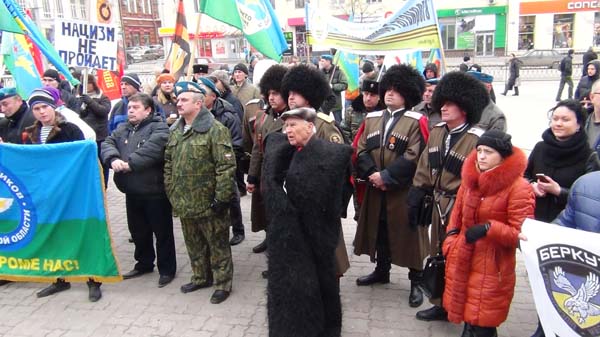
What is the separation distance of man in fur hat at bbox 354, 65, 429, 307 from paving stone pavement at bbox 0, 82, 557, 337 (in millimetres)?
386

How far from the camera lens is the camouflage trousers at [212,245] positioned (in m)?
4.62

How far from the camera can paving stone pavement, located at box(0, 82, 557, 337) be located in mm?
4070

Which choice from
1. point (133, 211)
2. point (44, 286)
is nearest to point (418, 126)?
point (133, 211)

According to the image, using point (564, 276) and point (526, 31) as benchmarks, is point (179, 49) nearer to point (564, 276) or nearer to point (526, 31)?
point (564, 276)

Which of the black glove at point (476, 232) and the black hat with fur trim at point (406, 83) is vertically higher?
the black hat with fur trim at point (406, 83)

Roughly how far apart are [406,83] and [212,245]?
7.52ft

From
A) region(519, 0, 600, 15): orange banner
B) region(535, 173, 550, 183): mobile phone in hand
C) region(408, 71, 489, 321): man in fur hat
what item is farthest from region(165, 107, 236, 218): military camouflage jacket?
region(519, 0, 600, 15): orange banner

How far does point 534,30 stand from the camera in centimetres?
4091

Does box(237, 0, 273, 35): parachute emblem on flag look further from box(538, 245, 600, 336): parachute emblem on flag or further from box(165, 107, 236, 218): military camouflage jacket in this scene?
box(538, 245, 600, 336): parachute emblem on flag

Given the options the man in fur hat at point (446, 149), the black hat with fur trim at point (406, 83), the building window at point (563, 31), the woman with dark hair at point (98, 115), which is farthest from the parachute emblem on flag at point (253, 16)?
the building window at point (563, 31)

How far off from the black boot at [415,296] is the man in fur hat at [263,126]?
1.72m

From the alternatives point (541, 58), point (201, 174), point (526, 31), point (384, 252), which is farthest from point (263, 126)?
point (526, 31)

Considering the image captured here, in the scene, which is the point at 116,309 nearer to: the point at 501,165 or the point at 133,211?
the point at 133,211

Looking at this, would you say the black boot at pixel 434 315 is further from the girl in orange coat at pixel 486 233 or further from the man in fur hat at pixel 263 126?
the man in fur hat at pixel 263 126
